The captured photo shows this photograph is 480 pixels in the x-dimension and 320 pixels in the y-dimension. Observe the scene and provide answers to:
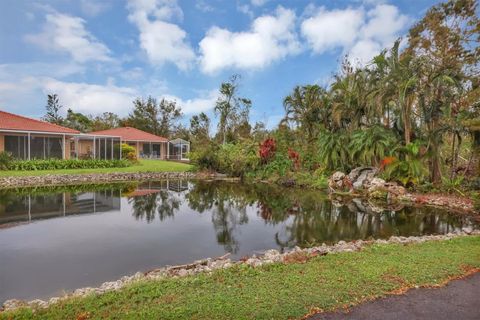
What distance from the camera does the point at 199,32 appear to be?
15.9m

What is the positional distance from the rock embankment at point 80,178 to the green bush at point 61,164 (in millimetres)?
2734

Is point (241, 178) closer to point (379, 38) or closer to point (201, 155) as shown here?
point (201, 155)

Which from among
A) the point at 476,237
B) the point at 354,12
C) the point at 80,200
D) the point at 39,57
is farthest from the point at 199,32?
the point at 476,237

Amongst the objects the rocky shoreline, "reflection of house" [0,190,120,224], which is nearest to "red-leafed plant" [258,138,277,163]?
"reflection of house" [0,190,120,224]

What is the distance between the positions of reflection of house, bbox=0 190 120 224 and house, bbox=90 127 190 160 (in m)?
16.9

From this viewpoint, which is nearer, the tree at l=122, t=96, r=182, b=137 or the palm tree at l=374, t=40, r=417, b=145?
the palm tree at l=374, t=40, r=417, b=145

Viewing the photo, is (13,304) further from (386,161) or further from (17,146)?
(17,146)

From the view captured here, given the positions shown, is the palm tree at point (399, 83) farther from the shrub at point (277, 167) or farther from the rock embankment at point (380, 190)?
the shrub at point (277, 167)

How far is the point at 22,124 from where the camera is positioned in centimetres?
2061

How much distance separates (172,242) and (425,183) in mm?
10979

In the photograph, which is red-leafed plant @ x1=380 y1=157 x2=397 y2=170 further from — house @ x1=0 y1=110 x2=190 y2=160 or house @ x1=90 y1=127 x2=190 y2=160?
house @ x1=90 y1=127 x2=190 y2=160

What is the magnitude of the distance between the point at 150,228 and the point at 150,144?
83.7 feet

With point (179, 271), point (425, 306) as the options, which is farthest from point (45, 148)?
point (425, 306)

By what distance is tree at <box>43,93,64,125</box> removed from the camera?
39.8 metres
